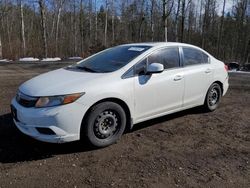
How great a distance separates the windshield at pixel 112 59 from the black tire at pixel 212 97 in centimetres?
193

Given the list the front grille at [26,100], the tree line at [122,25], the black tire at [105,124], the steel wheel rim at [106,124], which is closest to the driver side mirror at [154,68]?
the black tire at [105,124]

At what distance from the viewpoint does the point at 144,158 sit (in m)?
4.12

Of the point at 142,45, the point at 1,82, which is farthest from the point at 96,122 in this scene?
the point at 1,82

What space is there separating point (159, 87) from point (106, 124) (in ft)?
3.89

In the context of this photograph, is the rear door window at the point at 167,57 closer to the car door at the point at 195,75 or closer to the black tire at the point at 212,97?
the car door at the point at 195,75

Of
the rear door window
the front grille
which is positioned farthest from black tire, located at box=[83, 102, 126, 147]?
the rear door window

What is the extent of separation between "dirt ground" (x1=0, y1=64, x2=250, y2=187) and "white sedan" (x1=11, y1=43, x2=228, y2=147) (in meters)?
0.30

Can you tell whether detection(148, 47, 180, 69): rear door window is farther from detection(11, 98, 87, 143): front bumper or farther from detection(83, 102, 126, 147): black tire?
detection(11, 98, 87, 143): front bumper

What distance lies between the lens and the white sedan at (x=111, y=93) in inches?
160

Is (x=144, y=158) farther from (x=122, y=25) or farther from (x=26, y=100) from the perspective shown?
(x=122, y=25)

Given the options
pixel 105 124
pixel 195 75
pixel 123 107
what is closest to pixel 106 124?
pixel 105 124

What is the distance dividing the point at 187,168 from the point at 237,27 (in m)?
49.8

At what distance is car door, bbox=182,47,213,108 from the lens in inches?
223

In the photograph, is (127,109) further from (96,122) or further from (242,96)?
(242,96)
